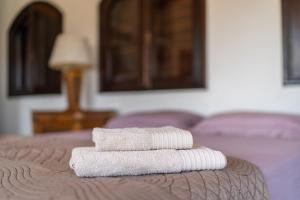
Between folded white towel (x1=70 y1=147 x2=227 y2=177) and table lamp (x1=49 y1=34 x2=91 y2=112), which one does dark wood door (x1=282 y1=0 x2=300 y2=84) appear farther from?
table lamp (x1=49 y1=34 x2=91 y2=112)

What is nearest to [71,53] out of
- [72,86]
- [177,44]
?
[72,86]

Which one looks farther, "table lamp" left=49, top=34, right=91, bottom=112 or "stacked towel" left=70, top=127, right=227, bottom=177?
"table lamp" left=49, top=34, right=91, bottom=112

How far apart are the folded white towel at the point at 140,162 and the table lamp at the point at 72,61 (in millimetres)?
2193

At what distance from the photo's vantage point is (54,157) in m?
1.26

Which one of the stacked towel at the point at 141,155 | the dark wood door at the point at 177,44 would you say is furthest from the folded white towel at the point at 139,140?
the dark wood door at the point at 177,44

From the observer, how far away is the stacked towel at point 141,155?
0.90 m

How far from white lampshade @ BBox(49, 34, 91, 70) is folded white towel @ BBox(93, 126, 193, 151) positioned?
2145 millimetres

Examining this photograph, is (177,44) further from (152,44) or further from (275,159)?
(275,159)

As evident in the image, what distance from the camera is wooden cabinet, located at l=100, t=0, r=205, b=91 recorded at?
2.73 m

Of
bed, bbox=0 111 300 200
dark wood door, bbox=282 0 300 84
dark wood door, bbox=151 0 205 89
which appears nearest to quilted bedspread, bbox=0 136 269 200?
bed, bbox=0 111 300 200

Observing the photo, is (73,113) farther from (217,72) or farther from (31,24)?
(31,24)

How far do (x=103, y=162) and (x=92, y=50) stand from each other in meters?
2.67

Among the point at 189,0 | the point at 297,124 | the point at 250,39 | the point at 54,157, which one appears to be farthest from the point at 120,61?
the point at 54,157

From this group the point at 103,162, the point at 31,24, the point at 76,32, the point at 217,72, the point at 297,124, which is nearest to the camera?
the point at 103,162
